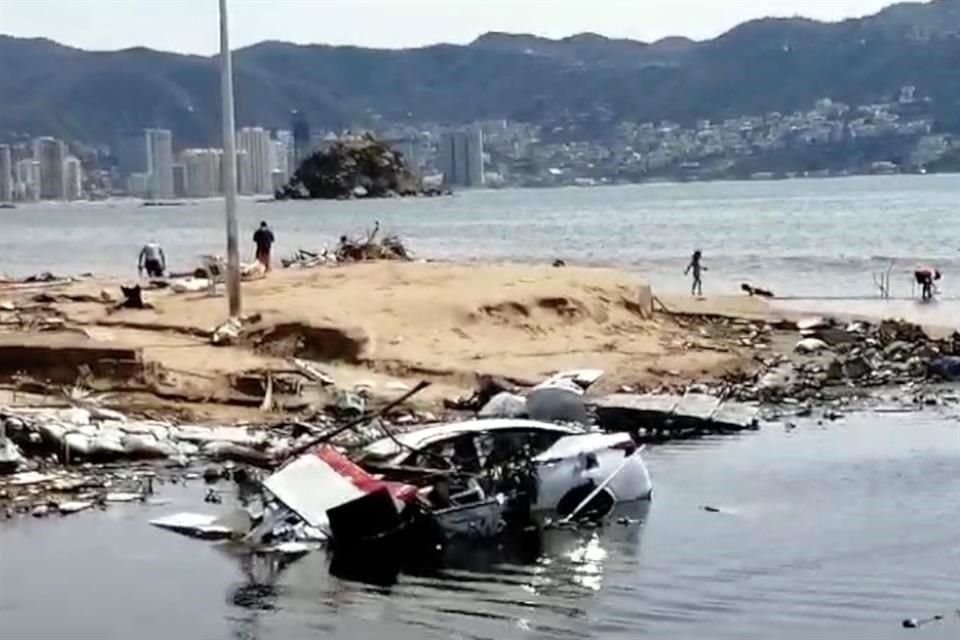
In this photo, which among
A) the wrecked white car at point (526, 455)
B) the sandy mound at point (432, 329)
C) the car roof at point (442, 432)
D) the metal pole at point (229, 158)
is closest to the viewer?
the wrecked white car at point (526, 455)

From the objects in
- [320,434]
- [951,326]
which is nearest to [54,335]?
[320,434]

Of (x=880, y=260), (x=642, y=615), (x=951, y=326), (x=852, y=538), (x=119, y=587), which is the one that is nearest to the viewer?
(x=642, y=615)

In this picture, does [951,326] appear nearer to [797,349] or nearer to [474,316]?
[797,349]

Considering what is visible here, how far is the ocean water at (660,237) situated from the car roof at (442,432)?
35.9 metres

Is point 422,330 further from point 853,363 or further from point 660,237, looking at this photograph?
point 660,237

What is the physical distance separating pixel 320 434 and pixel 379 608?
847 centimetres

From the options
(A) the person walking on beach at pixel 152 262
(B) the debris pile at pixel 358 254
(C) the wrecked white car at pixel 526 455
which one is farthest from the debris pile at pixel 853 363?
(A) the person walking on beach at pixel 152 262

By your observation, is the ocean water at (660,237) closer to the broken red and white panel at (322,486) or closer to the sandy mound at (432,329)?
the sandy mound at (432,329)

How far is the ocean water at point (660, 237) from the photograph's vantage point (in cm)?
7169

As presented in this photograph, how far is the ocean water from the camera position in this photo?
71688 millimetres

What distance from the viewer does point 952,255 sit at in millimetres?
77625

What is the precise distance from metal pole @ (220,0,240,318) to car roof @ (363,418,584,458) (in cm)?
1461

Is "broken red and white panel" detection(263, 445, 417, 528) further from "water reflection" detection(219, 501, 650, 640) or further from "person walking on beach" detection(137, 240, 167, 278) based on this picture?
"person walking on beach" detection(137, 240, 167, 278)

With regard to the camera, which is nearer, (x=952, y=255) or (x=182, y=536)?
(x=182, y=536)
